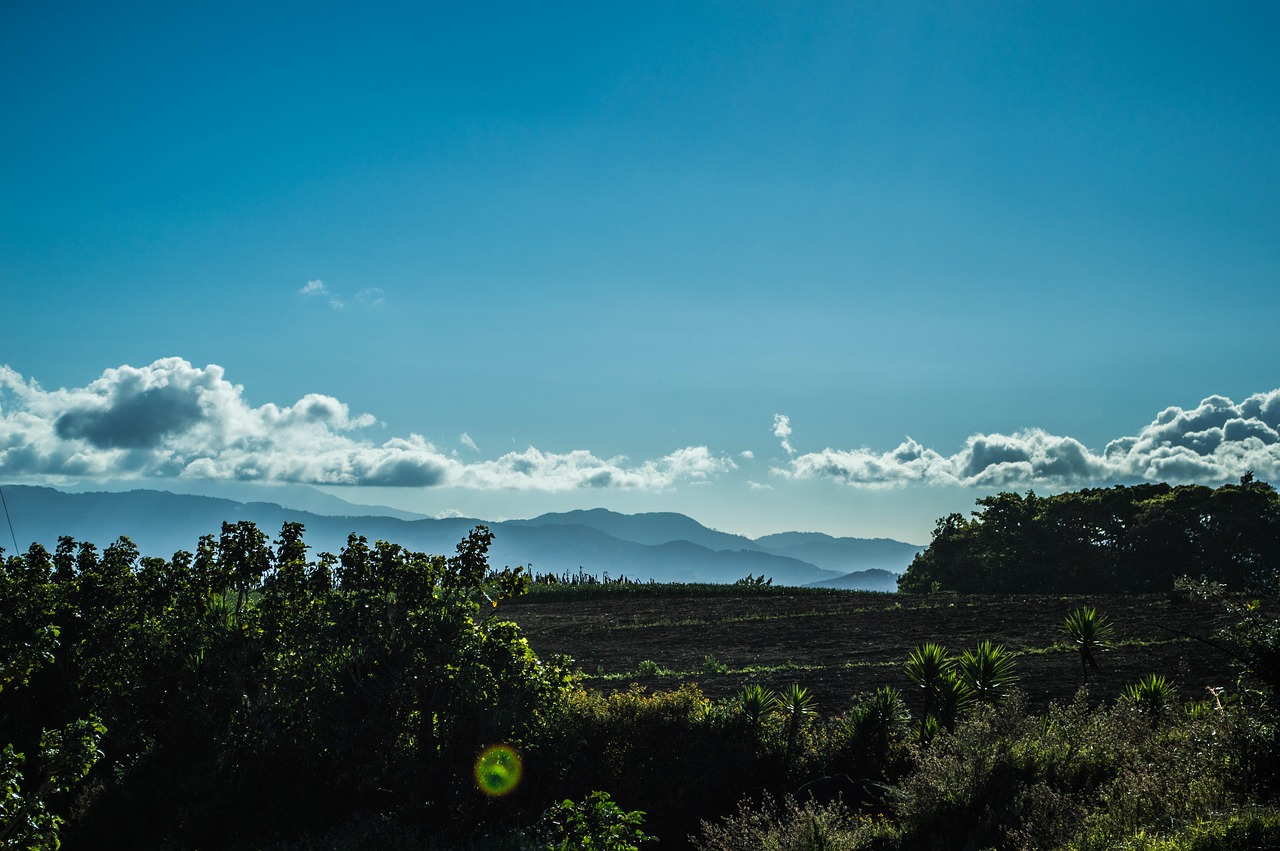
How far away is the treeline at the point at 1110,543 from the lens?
35.8 meters

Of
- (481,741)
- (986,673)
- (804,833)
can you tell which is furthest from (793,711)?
(481,741)

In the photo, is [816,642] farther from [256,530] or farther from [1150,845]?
[1150,845]

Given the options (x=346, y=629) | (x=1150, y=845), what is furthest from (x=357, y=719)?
(x=1150, y=845)

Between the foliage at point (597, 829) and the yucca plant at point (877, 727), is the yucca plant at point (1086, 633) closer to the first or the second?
the yucca plant at point (877, 727)

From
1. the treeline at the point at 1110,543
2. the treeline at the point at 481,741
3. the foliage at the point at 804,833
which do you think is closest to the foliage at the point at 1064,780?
the treeline at the point at 481,741

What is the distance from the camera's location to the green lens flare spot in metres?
9.83

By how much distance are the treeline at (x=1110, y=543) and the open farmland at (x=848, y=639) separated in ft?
30.2

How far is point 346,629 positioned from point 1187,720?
10.6m

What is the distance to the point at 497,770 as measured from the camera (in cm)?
991

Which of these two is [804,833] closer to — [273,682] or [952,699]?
[952,699]

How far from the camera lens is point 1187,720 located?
959 centimetres

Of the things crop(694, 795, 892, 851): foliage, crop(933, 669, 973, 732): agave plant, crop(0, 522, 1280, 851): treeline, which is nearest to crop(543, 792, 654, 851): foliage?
crop(0, 522, 1280, 851): treeline

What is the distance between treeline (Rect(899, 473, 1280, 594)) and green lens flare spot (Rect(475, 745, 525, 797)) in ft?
112

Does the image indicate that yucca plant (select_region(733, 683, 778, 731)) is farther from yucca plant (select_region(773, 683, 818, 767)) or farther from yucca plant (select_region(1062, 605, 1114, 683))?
yucca plant (select_region(1062, 605, 1114, 683))
